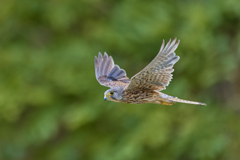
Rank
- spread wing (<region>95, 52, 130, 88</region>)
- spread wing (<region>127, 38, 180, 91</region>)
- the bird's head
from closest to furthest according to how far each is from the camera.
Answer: spread wing (<region>127, 38, 180, 91</region>)
the bird's head
spread wing (<region>95, 52, 130, 88</region>)

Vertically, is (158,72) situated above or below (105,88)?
below

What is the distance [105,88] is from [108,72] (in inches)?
158

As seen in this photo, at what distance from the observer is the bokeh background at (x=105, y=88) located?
8.83 m

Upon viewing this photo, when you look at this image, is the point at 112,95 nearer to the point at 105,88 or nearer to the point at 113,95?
the point at 113,95

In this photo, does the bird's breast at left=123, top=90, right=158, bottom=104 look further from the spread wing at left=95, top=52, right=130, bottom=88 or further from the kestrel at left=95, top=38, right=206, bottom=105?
the spread wing at left=95, top=52, right=130, bottom=88

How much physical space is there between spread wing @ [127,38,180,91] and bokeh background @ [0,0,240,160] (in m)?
4.22

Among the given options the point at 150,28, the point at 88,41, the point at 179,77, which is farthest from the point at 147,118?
the point at 88,41

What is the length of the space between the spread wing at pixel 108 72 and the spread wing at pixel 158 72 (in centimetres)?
85

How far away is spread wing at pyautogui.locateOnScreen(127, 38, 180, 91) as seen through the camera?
4113mm

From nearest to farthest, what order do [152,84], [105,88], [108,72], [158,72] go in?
[158,72] → [152,84] → [108,72] → [105,88]

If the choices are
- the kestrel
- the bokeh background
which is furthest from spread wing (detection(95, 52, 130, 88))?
the bokeh background

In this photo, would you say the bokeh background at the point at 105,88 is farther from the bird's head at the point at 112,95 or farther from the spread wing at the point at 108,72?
the bird's head at the point at 112,95

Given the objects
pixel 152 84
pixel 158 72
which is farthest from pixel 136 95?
pixel 158 72

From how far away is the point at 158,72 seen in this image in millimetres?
4336
